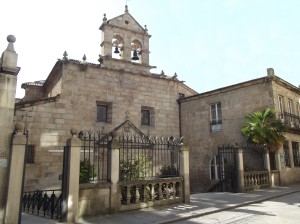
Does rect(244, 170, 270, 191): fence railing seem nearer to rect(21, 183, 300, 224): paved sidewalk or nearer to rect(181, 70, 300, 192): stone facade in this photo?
rect(181, 70, 300, 192): stone facade

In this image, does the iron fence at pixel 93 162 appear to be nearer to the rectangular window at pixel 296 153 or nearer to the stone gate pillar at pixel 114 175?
the stone gate pillar at pixel 114 175

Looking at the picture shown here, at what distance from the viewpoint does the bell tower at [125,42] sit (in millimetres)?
16234

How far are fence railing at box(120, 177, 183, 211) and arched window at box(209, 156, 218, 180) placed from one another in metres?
7.91

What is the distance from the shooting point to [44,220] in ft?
21.7

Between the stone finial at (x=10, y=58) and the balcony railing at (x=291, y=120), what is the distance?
42.7 ft

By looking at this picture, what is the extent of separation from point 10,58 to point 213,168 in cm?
1315

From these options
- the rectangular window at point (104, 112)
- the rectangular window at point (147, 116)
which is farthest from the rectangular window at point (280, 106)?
the rectangular window at point (104, 112)

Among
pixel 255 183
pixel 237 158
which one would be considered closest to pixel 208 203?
pixel 237 158

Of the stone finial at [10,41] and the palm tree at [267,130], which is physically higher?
the stone finial at [10,41]

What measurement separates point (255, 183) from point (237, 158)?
177 cm

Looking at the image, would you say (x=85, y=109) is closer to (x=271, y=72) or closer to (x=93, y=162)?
(x=93, y=162)

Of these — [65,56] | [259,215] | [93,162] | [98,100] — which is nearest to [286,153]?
[259,215]

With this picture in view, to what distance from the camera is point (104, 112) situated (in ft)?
53.1

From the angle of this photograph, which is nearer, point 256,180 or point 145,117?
point 256,180
